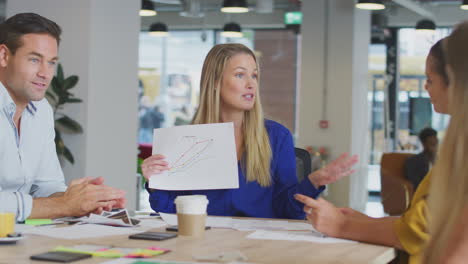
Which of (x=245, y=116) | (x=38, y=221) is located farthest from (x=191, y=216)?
(x=245, y=116)

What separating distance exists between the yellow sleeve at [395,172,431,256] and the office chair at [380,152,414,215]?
7304mm

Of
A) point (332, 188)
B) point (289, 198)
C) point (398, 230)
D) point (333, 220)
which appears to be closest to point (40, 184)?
point (289, 198)

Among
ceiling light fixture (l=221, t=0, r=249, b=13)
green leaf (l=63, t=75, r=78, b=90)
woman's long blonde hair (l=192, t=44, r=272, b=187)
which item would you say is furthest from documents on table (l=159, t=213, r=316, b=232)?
ceiling light fixture (l=221, t=0, r=249, b=13)

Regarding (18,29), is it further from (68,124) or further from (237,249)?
(68,124)

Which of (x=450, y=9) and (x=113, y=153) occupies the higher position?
(x=450, y=9)

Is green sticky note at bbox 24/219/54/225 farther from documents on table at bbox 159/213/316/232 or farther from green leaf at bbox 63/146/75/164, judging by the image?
green leaf at bbox 63/146/75/164

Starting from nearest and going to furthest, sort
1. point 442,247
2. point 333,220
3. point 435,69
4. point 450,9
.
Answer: point 442,247 → point 435,69 → point 333,220 → point 450,9

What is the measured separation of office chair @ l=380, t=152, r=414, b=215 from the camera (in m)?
9.44

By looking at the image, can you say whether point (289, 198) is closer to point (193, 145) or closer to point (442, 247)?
point (193, 145)

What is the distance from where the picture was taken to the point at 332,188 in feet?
37.0

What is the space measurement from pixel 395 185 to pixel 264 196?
662 centimetres

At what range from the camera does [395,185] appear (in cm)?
953

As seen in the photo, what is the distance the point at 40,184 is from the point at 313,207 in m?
1.25

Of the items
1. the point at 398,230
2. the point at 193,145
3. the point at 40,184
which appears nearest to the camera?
the point at 398,230
